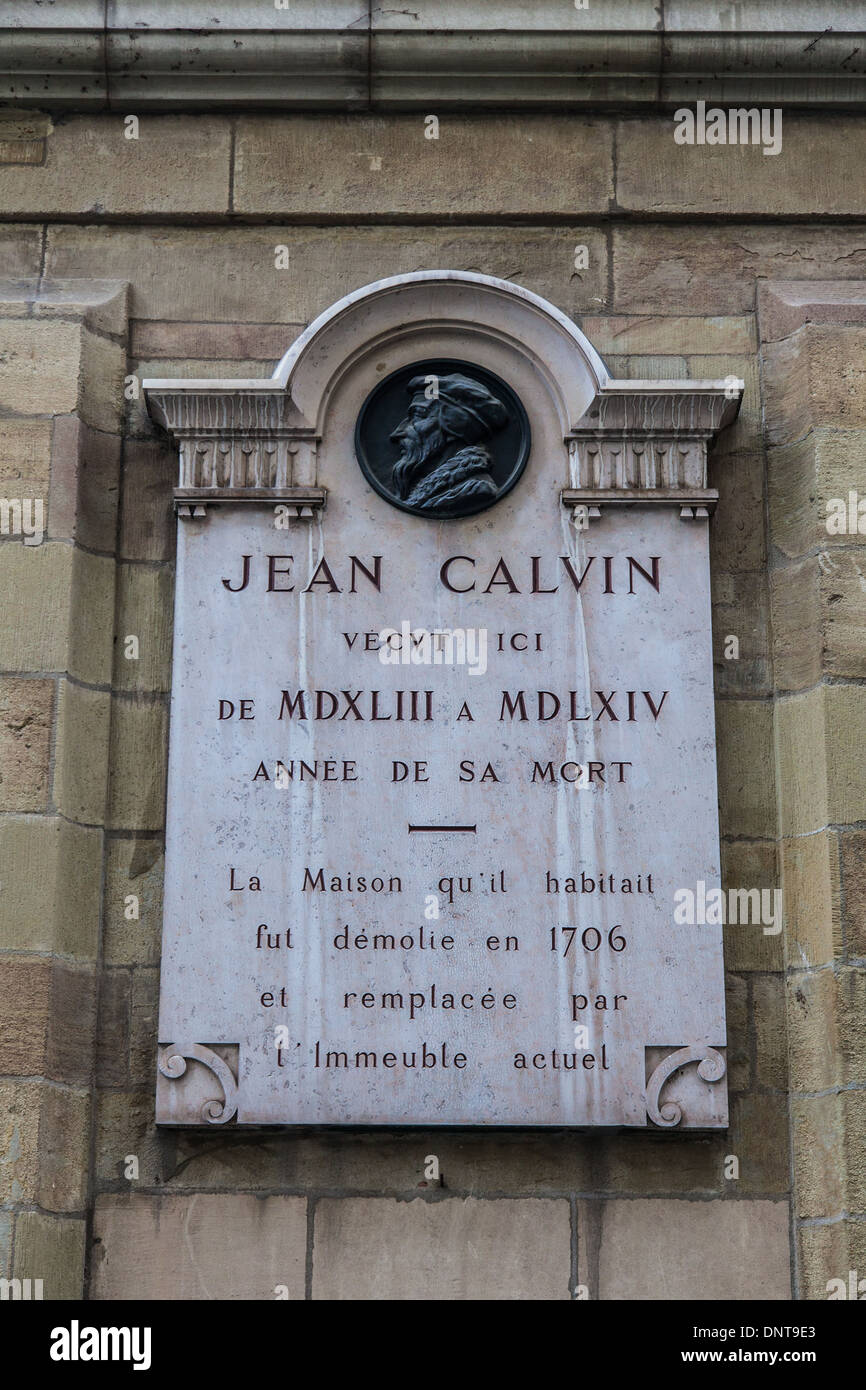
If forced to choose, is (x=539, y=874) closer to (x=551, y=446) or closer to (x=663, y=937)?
(x=663, y=937)

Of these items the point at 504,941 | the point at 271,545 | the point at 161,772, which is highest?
the point at 271,545

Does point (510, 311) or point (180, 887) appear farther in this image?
point (510, 311)

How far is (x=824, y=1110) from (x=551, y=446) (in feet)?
7.41

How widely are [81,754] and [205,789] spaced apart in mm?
411

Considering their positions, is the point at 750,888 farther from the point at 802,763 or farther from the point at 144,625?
the point at 144,625

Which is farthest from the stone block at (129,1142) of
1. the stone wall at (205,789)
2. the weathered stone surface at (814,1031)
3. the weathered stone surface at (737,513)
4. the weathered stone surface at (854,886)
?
the weathered stone surface at (737,513)

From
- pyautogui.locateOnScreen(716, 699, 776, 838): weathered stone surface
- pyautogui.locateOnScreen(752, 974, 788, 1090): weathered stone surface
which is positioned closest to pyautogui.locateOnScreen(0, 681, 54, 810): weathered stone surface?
pyautogui.locateOnScreen(716, 699, 776, 838): weathered stone surface

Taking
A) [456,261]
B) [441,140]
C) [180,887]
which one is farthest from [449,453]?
[180,887]

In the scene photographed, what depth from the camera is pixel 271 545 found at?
6.21 meters

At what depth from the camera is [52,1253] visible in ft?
18.2

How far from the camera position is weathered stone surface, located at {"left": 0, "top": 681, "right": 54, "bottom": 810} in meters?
5.92

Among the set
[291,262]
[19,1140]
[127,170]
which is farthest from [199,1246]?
[127,170]

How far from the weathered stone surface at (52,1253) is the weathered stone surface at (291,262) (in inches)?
115

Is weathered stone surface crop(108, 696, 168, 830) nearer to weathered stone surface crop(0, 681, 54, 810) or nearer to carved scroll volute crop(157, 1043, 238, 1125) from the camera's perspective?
weathered stone surface crop(0, 681, 54, 810)
